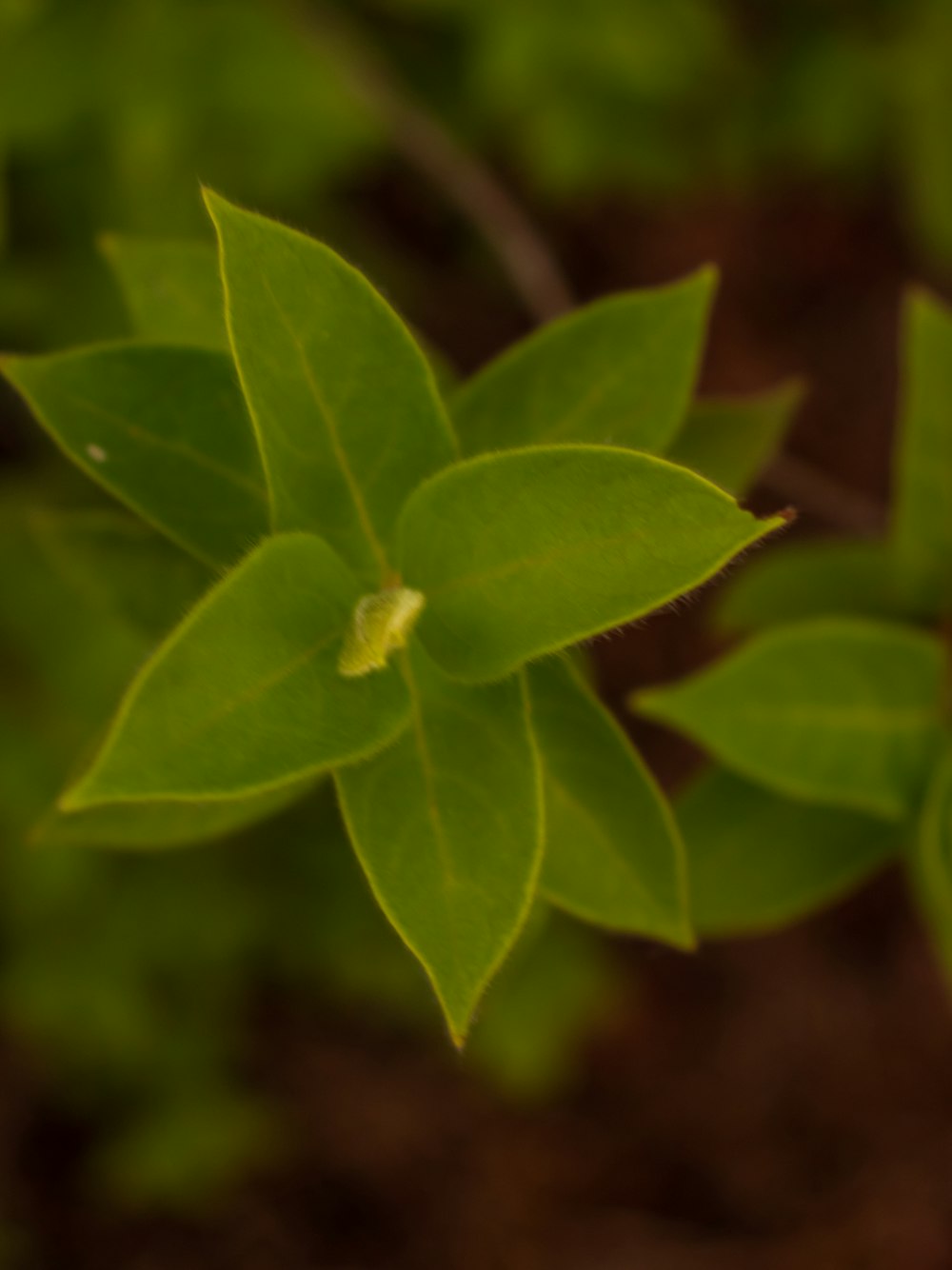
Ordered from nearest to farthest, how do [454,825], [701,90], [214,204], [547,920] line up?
[214,204]
[454,825]
[547,920]
[701,90]

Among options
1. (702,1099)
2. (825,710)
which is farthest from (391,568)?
(702,1099)

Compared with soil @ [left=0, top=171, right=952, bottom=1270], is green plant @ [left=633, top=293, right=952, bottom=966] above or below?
above

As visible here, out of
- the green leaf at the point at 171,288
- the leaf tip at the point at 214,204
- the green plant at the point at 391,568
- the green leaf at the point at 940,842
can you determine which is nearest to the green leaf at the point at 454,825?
the green plant at the point at 391,568

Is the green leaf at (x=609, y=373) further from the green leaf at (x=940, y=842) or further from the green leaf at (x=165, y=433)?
the green leaf at (x=940, y=842)

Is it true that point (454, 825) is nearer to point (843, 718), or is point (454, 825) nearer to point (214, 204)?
point (214, 204)

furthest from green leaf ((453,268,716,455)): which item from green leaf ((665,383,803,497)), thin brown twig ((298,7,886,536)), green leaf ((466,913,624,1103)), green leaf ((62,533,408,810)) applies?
green leaf ((466,913,624,1103))

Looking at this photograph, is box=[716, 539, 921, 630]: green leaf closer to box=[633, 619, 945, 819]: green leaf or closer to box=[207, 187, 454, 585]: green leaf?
box=[633, 619, 945, 819]: green leaf
